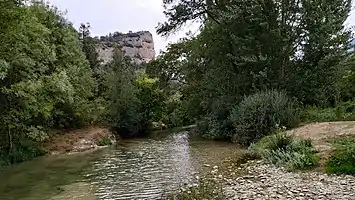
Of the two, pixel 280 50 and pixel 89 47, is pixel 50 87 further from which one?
pixel 89 47

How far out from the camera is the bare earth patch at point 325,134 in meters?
12.1

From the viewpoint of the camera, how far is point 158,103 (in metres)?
34.8

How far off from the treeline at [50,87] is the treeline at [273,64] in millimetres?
7786

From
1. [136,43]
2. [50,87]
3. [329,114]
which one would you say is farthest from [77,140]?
[136,43]

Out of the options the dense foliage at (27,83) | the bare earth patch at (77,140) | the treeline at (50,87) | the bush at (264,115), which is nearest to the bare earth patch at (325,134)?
the bush at (264,115)

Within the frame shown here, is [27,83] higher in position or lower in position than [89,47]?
lower

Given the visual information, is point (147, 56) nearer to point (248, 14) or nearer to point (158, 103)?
point (158, 103)

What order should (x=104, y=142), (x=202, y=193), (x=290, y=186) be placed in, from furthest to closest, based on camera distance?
(x=104, y=142)
(x=290, y=186)
(x=202, y=193)

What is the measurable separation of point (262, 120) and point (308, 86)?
5052 millimetres

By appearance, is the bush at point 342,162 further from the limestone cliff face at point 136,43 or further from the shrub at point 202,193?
the limestone cliff face at point 136,43

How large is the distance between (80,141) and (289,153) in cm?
1599

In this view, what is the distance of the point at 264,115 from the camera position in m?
19.7

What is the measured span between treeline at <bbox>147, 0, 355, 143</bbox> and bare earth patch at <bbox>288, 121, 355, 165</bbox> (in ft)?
9.76

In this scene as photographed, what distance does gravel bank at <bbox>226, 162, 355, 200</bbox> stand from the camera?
312 inches
